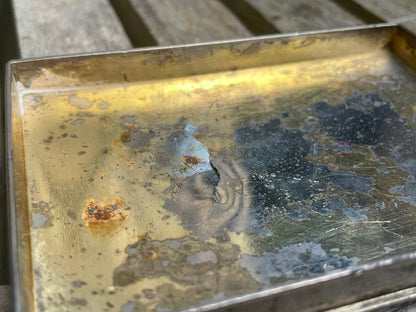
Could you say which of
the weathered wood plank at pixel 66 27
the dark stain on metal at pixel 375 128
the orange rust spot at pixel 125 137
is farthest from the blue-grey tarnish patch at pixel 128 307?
the weathered wood plank at pixel 66 27

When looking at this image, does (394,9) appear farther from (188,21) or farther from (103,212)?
(103,212)

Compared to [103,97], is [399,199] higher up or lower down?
lower down

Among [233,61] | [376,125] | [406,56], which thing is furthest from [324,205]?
[406,56]

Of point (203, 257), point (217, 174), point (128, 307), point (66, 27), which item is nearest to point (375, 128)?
point (217, 174)

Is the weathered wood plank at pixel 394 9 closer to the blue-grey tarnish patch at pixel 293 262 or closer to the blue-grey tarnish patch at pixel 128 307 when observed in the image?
the blue-grey tarnish patch at pixel 293 262

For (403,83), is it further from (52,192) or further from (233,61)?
(52,192)

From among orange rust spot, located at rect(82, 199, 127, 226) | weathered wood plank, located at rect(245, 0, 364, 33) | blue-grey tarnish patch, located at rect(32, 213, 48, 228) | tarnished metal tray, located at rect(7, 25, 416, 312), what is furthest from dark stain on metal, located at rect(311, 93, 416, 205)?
blue-grey tarnish patch, located at rect(32, 213, 48, 228)
